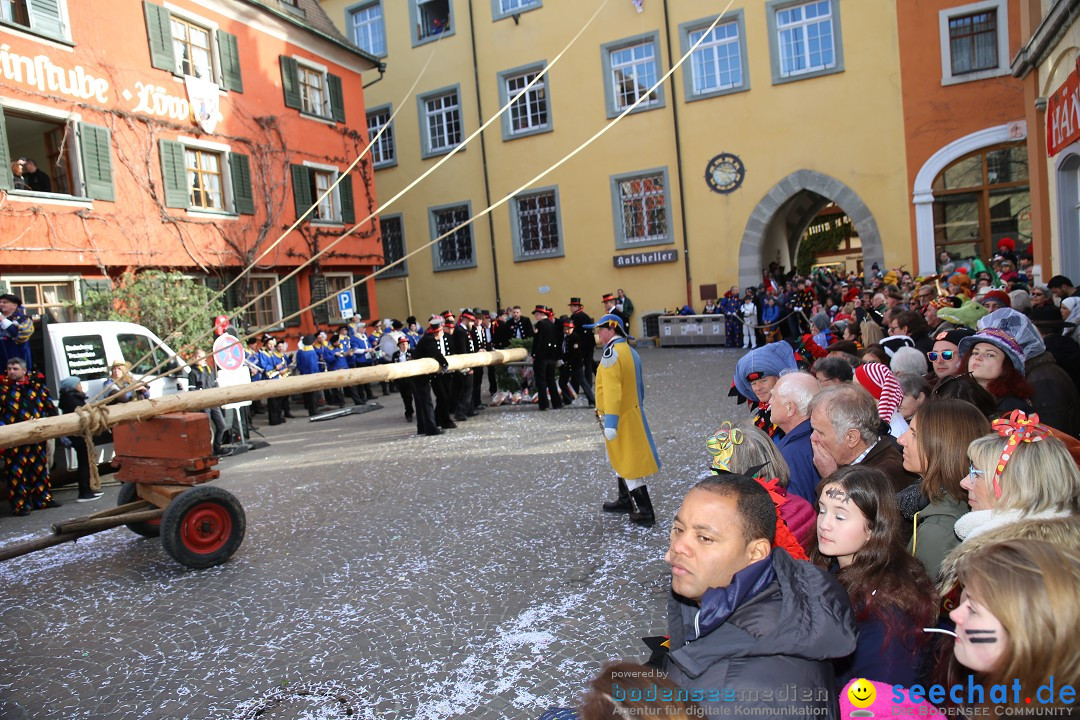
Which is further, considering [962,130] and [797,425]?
[962,130]

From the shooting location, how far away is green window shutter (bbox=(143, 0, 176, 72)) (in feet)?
55.9

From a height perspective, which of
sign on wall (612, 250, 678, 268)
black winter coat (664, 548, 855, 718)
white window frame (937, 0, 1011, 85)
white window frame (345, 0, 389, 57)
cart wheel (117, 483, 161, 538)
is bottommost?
cart wheel (117, 483, 161, 538)

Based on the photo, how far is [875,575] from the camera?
252 centimetres

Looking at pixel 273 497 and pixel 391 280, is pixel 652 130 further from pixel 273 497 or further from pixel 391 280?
pixel 273 497

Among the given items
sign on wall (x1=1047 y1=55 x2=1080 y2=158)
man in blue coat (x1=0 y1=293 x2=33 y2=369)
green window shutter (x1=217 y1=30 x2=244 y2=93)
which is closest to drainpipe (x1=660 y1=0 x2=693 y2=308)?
green window shutter (x1=217 y1=30 x2=244 y2=93)

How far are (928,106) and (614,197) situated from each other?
9.31 m

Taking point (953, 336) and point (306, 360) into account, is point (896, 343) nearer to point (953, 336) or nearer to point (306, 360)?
point (953, 336)

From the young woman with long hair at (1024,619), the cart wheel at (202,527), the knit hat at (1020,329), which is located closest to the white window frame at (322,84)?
the cart wheel at (202,527)

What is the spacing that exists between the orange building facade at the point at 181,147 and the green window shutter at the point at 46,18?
0.08 feet

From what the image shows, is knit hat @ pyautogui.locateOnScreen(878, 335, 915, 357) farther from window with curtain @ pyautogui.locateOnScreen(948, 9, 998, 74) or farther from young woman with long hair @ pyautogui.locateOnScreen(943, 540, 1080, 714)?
window with curtain @ pyautogui.locateOnScreen(948, 9, 998, 74)

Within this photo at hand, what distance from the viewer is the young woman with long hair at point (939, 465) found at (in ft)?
9.19

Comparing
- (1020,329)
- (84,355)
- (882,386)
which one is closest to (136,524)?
(84,355)

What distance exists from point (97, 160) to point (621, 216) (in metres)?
15.1

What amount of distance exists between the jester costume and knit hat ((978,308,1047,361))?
985 centimetres
